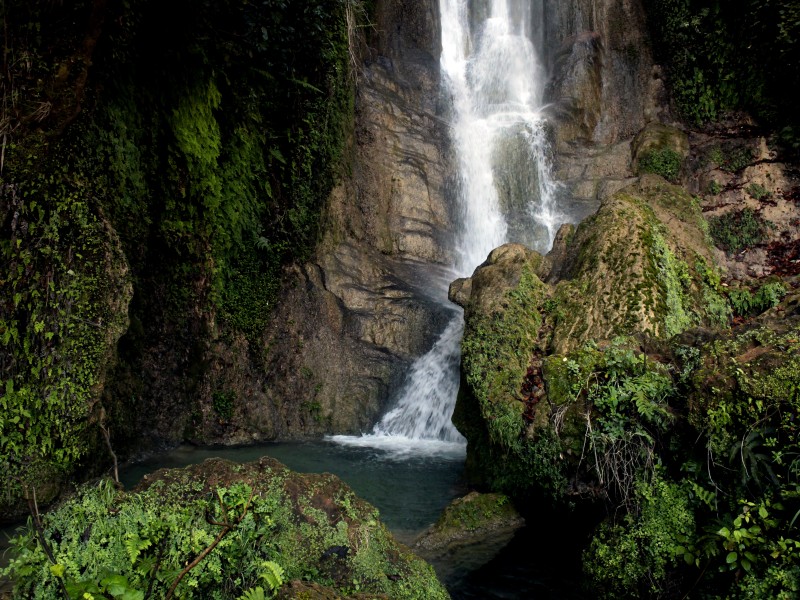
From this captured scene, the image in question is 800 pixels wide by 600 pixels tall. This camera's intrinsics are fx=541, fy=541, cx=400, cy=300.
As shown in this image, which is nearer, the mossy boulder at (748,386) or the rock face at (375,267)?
the mossy boulder at (748,386)

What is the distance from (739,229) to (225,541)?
1502cm

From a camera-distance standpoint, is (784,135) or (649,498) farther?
(784,135)

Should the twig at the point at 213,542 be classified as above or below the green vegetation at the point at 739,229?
below

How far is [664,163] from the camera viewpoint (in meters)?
15.5

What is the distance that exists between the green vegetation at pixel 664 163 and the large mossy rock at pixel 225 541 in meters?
14.7

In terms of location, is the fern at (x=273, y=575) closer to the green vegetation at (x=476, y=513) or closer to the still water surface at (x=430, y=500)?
the still water surface at (x=430, y=500)

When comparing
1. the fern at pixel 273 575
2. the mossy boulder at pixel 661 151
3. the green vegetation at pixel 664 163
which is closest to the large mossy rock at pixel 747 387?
the fern at pixel 273 575

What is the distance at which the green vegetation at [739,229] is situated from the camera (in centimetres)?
1374

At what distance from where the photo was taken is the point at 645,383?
4969 millimetres

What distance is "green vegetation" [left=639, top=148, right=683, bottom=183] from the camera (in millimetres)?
15391

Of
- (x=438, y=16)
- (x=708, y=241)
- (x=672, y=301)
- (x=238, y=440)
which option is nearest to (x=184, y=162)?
(x=238, y=440)

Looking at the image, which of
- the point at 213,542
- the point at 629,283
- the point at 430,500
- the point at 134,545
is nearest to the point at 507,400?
the point at 430,500

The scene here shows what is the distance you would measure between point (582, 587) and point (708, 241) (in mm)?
6954

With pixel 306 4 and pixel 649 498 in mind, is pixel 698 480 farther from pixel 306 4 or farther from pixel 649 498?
pixel 306 4
